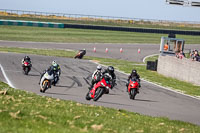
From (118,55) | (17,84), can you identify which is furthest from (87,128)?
(118,55)

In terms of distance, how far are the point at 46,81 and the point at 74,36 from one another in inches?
2013

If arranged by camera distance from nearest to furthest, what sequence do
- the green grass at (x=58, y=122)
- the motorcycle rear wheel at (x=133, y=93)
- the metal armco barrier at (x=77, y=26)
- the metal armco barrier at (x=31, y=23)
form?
the green grass at (x=58, y=122)
the motorcycle rear wheel at (x=133, y=93)
the metal armco barrier at (x=31, y=23)
the metal armco barrier at (x=77, y=26)

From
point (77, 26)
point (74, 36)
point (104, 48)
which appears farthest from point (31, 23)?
point (104, 48)

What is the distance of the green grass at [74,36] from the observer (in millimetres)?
64688

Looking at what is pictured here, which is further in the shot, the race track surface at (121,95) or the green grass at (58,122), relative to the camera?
the race track surface at (121,95)

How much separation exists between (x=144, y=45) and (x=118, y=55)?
50.0ft

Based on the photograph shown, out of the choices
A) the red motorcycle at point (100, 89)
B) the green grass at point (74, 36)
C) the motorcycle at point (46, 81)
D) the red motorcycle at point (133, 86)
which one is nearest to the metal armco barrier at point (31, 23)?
the green grass at point (74, 36)

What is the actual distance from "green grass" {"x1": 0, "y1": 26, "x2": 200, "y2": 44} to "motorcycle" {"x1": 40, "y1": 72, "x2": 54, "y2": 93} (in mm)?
41280

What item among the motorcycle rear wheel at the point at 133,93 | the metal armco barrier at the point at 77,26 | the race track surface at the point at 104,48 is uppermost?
the metal armco barrier at the point at 77,26

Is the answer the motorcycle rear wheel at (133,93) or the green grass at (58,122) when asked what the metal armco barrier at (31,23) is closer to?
the motorcycle rear wheel at (133,93)

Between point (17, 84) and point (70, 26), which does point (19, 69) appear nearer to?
point (17, 84)

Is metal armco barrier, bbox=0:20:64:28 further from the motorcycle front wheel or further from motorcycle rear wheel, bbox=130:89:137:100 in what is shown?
the motorcycle front wheel

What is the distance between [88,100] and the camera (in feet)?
58.0

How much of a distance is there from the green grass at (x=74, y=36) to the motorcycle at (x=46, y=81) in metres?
41.3
